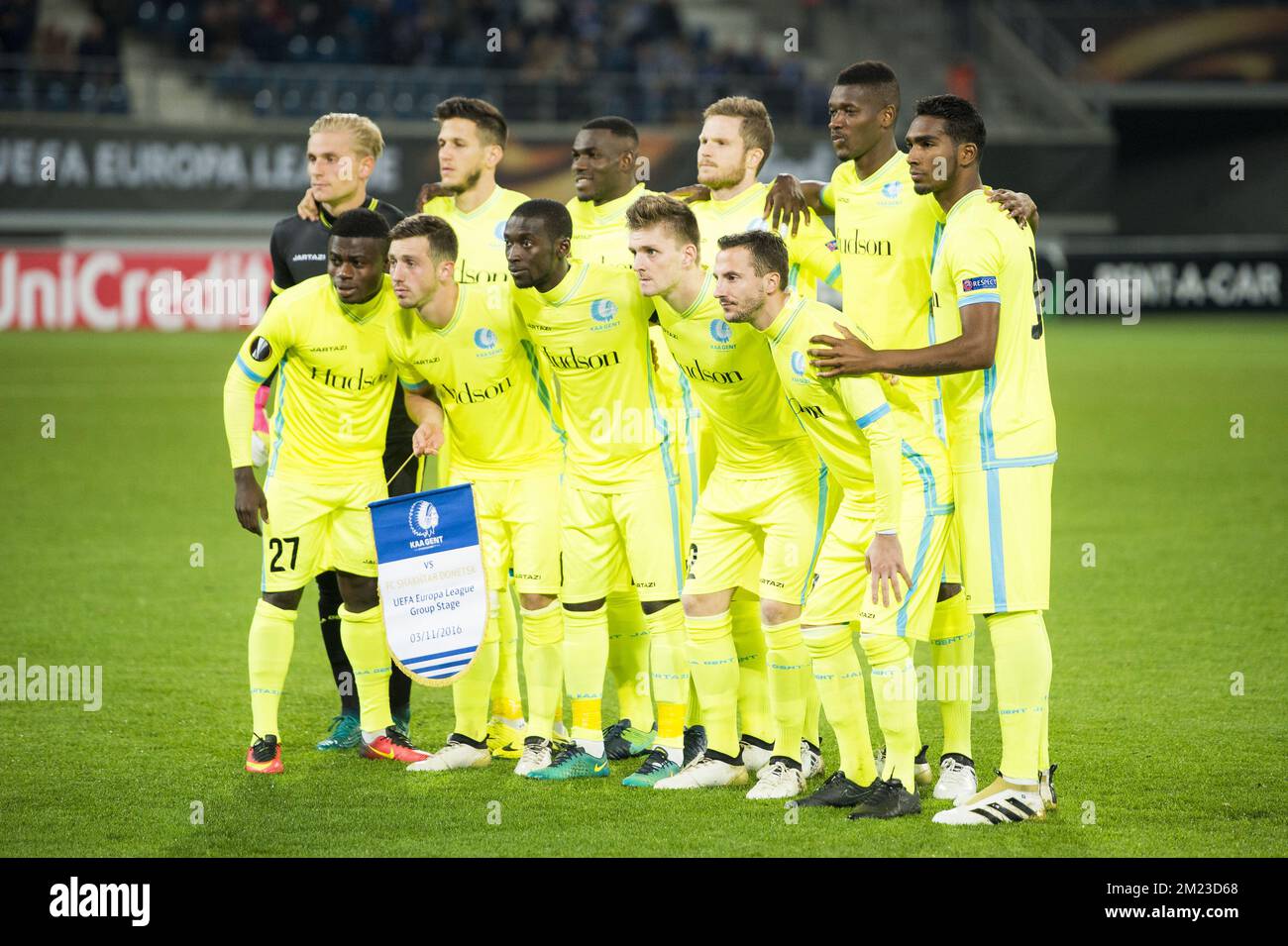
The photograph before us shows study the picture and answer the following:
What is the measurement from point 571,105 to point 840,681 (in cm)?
2491

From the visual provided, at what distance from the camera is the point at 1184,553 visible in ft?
35.5

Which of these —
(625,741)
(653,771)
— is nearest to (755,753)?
(653,771)

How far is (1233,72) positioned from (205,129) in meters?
21.4

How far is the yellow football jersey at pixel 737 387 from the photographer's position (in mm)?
5957

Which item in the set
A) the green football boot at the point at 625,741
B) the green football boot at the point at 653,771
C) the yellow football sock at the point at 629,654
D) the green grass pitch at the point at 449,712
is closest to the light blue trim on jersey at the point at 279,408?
the green grass pitch at the point at 449,712

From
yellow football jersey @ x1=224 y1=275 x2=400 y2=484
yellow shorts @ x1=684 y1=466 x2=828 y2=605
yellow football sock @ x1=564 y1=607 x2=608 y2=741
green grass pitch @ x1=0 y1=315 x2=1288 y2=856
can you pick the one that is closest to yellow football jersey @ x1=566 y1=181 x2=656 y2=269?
yellow football jersey @ x1=224 y1=275 x2=400 y2=484

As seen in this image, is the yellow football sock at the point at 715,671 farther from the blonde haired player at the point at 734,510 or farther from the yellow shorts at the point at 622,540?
the yellow shorts at the point at 622,540

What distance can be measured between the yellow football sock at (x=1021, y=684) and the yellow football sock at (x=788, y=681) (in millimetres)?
786

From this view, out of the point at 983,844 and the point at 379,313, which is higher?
the point at 379,313

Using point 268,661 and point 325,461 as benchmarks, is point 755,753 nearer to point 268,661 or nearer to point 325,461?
point 268,661

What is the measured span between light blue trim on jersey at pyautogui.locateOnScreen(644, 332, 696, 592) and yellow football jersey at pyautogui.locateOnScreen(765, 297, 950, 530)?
0.76m

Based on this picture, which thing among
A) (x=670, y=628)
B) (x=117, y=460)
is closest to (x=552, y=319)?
(x=670, y=628)

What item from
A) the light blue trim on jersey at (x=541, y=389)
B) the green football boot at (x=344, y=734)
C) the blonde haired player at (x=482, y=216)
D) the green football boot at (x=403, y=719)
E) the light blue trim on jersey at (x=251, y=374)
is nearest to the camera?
the light blue trim on jersey at (x=251, y=374)

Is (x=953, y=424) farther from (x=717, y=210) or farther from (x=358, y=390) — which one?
(x=358, y=390)
